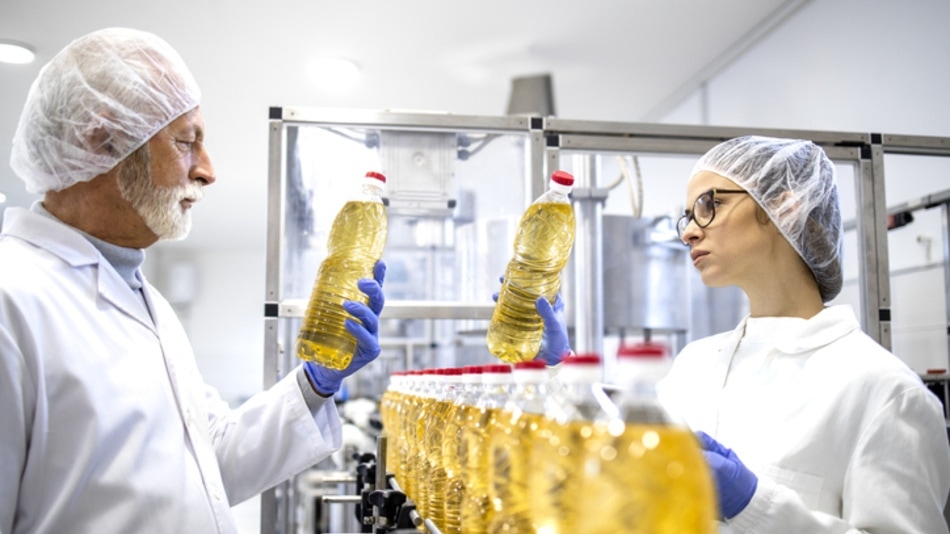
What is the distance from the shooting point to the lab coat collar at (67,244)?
4.47ft

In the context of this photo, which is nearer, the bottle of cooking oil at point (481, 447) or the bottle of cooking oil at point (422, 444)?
the bottle of cooking oil at point (481, 447)

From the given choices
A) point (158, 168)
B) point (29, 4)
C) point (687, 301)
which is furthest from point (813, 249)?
point (29, 4)

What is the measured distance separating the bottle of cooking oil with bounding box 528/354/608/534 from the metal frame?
129 cm

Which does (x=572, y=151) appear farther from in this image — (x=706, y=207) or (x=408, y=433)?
(x=408, y=433)

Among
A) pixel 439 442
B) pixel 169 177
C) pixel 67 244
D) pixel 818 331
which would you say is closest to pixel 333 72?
pixel 169 177

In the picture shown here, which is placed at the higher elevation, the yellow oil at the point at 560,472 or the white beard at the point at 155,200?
the white beard at the point at 155,200

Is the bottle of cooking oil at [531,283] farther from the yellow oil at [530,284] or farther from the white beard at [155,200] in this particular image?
the white beard at [155,200]

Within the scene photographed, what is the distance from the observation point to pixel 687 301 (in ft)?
11.4

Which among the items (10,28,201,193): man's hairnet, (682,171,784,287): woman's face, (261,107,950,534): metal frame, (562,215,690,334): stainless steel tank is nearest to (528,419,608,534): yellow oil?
(682,171,784,287): woman's face

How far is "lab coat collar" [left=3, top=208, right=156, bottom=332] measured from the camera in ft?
4.47

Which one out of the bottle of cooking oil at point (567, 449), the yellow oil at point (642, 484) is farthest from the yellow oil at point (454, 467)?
the yellow oil at point (642, 484)

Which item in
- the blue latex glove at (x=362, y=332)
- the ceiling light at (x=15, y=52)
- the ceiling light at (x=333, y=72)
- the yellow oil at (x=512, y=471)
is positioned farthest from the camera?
the ceiling light at (x=333, y=72)

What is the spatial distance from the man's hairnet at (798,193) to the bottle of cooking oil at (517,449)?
956mm

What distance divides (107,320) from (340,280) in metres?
0.44
